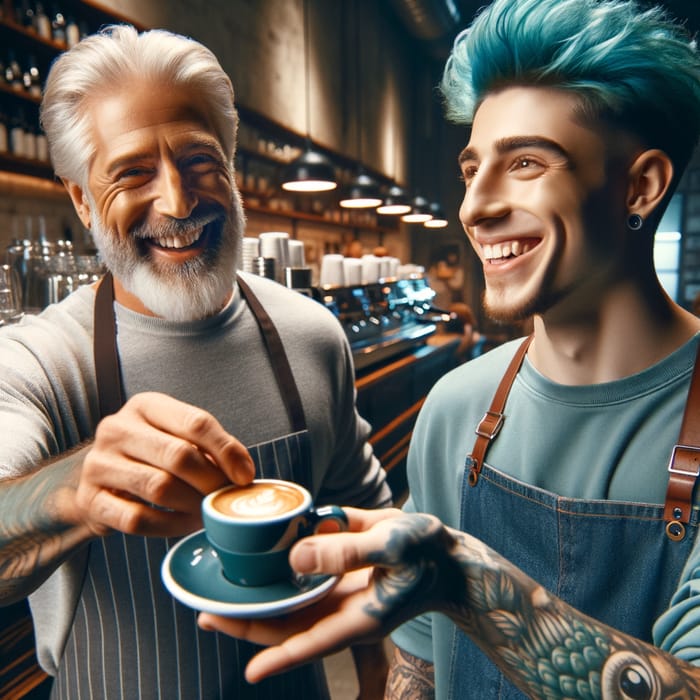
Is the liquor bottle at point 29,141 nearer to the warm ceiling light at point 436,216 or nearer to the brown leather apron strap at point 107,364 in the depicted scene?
the brown leather apron strap at point 107,364

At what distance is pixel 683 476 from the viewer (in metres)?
0.96

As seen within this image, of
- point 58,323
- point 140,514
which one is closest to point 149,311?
point 58,323

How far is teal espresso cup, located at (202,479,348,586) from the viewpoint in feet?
2.46

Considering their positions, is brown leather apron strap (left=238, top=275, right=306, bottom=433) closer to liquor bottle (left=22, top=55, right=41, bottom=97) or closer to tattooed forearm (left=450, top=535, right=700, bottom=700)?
tattooed forearm (left=450, top=535, right=700, bottom=700)

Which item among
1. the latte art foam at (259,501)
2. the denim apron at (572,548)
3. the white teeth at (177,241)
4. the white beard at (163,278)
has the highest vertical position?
the white teeth at (177,241)

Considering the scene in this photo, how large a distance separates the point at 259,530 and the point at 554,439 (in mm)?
637

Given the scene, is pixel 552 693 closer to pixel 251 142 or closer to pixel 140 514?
pixel 140 514

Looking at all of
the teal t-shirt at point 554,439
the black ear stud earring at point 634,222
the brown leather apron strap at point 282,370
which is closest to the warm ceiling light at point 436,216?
the brown leather apron strap at point 282,370

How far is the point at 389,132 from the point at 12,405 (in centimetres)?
964

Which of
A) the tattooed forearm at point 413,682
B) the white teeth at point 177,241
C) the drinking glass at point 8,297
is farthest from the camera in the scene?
the drinking glass at point 8,297

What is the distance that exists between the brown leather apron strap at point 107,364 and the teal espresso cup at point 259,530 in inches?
22.7

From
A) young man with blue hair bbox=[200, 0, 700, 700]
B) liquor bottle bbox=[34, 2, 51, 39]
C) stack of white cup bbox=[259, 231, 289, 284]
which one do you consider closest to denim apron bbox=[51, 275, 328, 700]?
young man with blue hair bbox=[200, 0, 700, 700]

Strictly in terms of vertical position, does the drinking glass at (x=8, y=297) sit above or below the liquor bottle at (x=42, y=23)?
below

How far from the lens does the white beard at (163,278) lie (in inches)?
55.2
